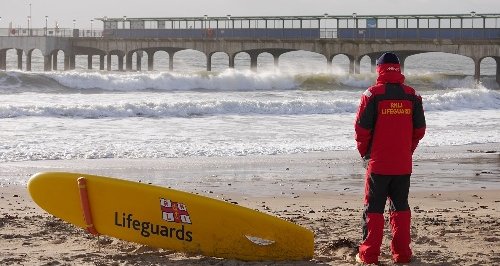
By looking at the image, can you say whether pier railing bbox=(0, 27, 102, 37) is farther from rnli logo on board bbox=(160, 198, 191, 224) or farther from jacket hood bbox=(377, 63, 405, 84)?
jacket hood bbox=(377, 63, 405, 84)

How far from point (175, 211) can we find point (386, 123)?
187 centimetres

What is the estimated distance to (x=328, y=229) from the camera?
8.21 metres

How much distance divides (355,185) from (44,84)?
31.5 metres

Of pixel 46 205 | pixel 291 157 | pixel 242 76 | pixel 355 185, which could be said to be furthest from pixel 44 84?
pixel 46 205

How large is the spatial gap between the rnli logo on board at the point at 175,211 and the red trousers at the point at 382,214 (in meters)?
1.44

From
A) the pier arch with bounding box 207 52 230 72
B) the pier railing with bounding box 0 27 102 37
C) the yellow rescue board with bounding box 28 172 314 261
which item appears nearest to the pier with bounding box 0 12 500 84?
the pier railing with bounding box 0 27 102 37

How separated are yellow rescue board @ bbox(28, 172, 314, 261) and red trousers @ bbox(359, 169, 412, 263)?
507 millimetres

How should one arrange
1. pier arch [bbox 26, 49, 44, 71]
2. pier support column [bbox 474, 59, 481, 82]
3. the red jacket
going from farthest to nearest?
pier arch [bbox 26, 49, 44, 71], pier support column [bbox 474, 59, 481, 82], the red jacket

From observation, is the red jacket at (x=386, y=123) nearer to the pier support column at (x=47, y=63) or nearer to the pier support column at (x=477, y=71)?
the pier support column at (x=477, y=71)

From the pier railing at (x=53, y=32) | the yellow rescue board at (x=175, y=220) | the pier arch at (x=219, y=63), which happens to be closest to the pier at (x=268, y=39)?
the pier railing at (x=53, y=32)

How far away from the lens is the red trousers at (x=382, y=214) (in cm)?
667

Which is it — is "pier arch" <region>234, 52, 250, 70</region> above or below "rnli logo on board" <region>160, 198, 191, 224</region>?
above

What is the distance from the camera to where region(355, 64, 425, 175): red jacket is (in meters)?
6.55

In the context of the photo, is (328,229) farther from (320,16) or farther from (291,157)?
(320,16)
